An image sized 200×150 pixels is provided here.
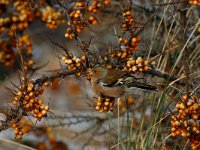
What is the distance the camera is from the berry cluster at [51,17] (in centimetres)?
440

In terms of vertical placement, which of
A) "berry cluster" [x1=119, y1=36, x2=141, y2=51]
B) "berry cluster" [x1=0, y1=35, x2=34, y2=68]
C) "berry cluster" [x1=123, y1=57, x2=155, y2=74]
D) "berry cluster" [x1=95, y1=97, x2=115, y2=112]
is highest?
"berry cluster" [x1=119, y1=36, x2=141, y2=51]

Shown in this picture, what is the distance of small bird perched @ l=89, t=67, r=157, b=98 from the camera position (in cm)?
350

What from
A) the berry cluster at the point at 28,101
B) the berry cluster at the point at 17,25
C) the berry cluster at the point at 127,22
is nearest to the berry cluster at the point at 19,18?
the berry cluster at the point at 17,25

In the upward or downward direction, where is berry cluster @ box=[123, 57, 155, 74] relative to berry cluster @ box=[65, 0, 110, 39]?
downward

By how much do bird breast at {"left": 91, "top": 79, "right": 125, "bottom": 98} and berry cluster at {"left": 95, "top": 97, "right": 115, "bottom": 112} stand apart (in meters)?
0.04

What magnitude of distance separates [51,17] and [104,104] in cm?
135

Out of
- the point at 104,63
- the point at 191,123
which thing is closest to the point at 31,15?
the point at 104,63

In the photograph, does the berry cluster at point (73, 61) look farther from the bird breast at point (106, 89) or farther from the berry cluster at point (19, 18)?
the berry cluster at point (19, 18)

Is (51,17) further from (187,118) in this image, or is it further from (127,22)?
(187,118)

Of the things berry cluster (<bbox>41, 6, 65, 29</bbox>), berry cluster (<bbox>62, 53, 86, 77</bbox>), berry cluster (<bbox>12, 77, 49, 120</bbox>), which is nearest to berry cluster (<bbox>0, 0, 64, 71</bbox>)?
berry cluster (<bbox>41, 6, 65, 29</bbox>)

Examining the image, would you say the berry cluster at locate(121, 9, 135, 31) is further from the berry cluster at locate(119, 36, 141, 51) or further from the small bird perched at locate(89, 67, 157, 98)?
the small bird perched at locate(89, 67, 157, 98)

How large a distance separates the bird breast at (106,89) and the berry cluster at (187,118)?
1.69ft

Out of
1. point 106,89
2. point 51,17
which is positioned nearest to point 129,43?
point 106,89

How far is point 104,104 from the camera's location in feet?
11.2
